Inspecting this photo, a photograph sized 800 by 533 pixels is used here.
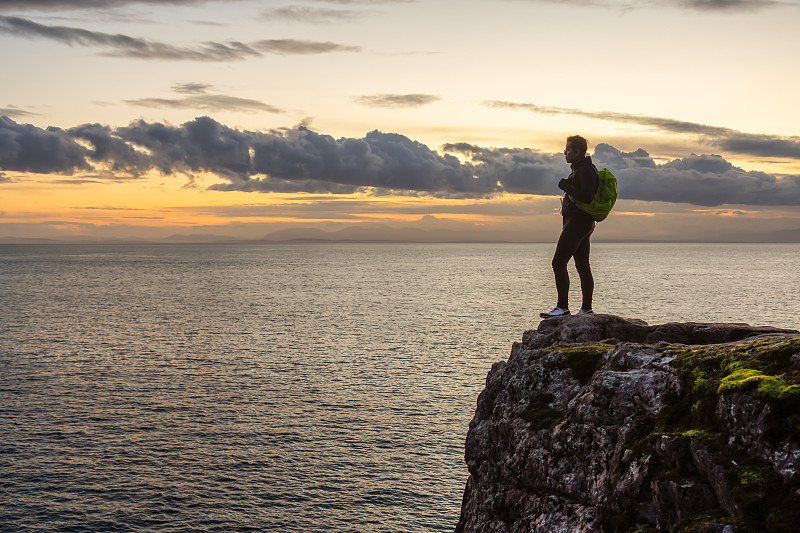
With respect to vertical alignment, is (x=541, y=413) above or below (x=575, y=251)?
below

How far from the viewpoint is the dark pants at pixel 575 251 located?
17531mm

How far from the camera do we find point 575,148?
657 inches

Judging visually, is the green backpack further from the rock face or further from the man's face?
the rock face

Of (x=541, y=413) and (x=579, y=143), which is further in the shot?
(x=579, y=143)

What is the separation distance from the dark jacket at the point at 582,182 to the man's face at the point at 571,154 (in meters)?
0.11

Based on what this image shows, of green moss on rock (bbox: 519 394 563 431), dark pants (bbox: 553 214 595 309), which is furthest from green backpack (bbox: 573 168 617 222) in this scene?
green moss on rock (bbox: 519 394 563 431)

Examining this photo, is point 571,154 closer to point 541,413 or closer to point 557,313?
point 557,313

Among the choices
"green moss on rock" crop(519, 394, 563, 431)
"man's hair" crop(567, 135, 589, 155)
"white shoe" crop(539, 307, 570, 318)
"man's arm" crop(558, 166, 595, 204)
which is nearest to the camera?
"green moss on rock" crop(519, 394, 563, 431)

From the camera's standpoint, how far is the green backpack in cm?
1688

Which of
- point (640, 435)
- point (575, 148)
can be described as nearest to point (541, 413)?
point (640, 435)

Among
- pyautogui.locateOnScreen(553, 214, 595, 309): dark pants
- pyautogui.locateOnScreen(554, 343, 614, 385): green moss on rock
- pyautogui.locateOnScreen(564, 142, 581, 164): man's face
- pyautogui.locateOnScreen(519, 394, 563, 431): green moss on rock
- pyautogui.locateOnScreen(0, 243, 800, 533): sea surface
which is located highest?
pyautogui.locateOnScreen(564, 142, 581, 164): man's face

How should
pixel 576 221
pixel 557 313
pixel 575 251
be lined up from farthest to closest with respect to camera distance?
pixel 557 313, pixel 575 251, pixel 576 221

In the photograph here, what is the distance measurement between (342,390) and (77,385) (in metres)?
27.2

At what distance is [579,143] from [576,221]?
2.18m
